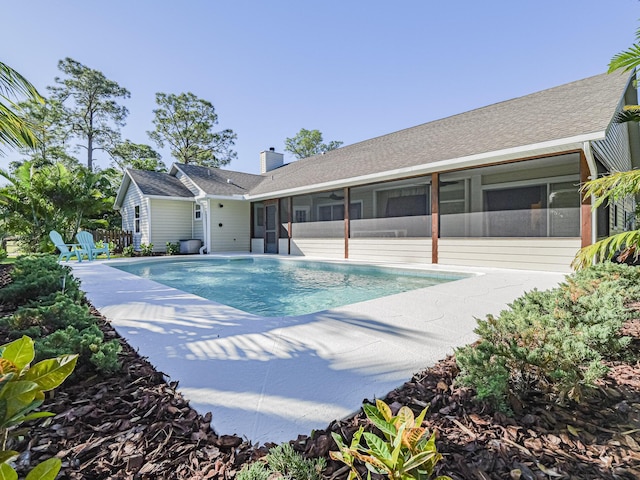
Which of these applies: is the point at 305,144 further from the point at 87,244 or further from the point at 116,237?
the point at 87,244

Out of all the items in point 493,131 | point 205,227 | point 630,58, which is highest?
point 493,131

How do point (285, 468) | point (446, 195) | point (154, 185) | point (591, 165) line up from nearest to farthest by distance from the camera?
point (285, 468) → point (591, 165) → point (446, 195) → point (154, 185)

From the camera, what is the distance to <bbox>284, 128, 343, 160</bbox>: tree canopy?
36.2 m

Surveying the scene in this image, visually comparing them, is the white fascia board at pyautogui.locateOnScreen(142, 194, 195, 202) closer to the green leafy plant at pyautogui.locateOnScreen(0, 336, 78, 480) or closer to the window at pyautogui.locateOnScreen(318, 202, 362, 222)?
the window at pyautogui.locateOnScreen(318, 202, 362, 222)

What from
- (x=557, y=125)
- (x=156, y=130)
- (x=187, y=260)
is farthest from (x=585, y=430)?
(x=156, y=130)

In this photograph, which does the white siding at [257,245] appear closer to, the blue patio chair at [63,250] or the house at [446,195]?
the house at [446,195]

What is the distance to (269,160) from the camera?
72.4ft

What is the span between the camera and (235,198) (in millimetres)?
15750

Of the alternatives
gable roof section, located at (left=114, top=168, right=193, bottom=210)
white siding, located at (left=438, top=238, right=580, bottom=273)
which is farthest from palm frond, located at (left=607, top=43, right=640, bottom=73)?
gable roof section, located at (left=114, top=168, right=193, bottom=210)

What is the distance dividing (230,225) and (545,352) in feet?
51.7

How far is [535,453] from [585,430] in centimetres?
41

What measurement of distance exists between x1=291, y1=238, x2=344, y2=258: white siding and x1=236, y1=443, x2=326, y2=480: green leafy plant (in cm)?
1129

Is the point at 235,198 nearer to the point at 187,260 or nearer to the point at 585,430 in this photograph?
the point at 187,260

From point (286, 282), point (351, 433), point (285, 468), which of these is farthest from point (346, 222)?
point (285, 468)
